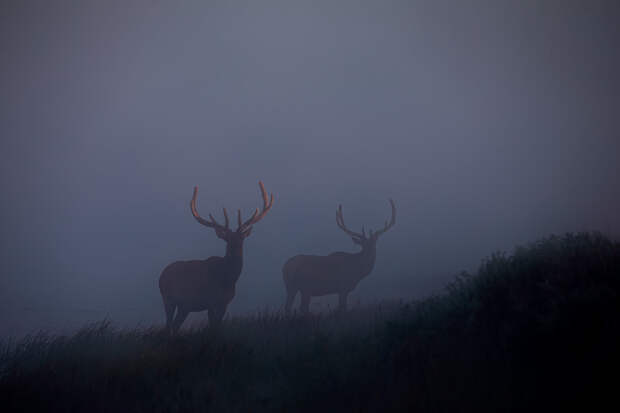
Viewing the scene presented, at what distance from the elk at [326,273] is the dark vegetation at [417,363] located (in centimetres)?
649

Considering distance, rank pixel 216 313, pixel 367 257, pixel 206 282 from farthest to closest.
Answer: pixel 367 257 → pixel 206 282 → pixel 216 313

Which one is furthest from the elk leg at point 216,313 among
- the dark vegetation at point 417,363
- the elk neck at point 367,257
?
the elk neck at point 367,257

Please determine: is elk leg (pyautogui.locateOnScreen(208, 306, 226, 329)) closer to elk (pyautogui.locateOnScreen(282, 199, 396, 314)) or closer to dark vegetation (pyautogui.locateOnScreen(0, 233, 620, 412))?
dark vegetation (pyautogui.locateOnScreen(0, 233, 620, 412))

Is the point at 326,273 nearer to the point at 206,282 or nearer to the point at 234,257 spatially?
the point at 234,257

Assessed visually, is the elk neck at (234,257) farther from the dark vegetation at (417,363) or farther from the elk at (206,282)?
the dark vegetation at (417,363)

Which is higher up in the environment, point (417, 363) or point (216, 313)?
point (417, 363)

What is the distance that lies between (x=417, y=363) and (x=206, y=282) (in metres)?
5.51

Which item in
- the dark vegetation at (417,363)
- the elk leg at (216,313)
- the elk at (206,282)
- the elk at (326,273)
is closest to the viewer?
the dark vegetation at (417,363)

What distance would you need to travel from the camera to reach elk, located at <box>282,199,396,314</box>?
10.7 meters

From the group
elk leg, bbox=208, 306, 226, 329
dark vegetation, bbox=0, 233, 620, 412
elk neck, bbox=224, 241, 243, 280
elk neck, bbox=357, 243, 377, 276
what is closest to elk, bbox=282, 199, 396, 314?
elk neck, bbox=357, 243, 377, 276

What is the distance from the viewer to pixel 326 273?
10.9m

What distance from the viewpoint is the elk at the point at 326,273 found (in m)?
10.7

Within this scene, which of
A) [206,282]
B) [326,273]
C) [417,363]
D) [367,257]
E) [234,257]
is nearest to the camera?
[417,363]

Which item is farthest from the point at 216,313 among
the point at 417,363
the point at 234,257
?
the point at 417,363
